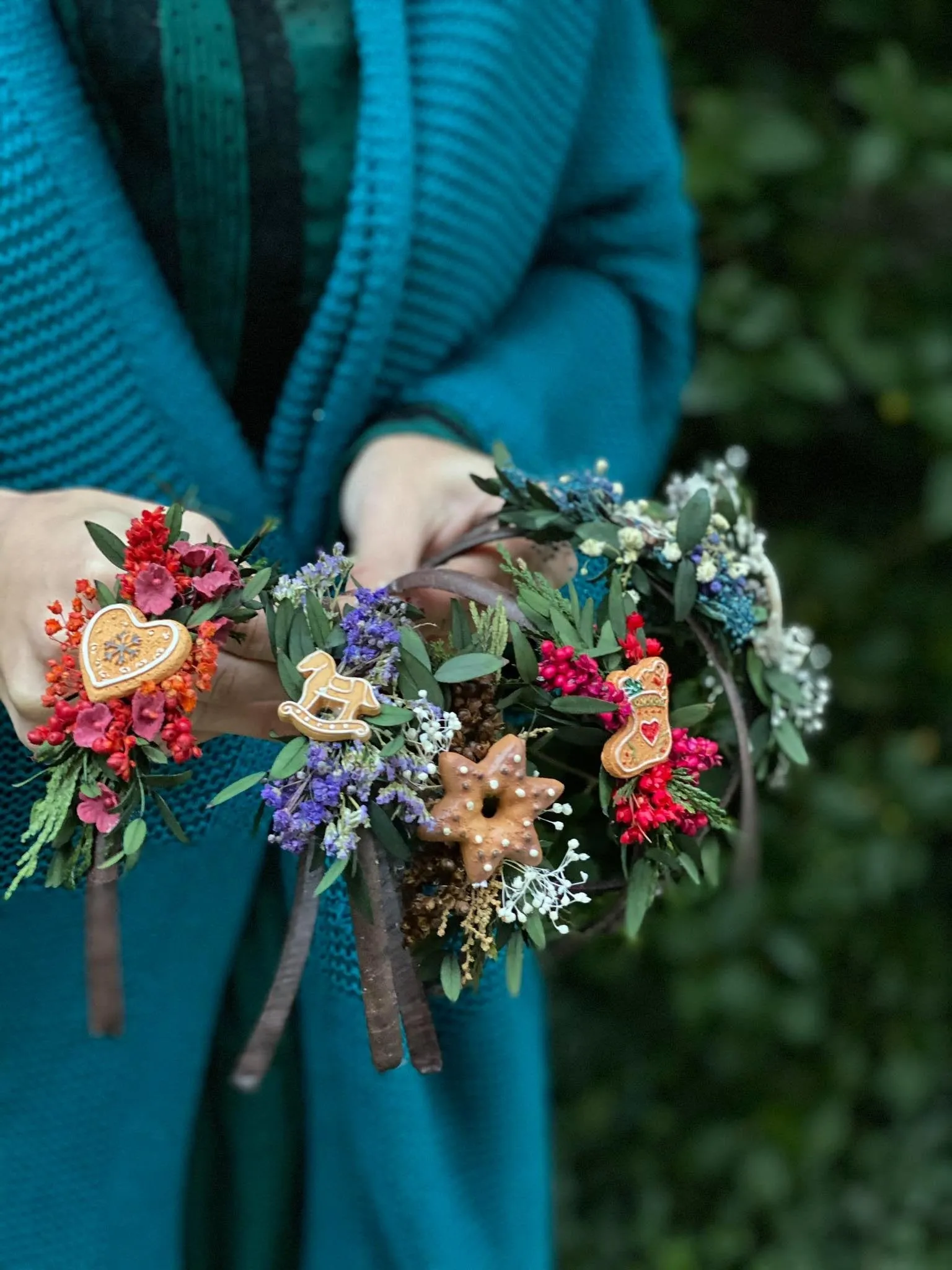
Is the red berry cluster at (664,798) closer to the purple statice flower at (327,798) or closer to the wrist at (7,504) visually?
the purple statice flower at (327,798)

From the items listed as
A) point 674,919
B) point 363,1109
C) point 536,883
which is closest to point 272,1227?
point 363,1109

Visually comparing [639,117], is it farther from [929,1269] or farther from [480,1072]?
[929,1269]

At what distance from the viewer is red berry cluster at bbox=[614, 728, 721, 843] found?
0.40 meters

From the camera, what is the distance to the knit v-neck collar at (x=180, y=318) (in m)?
0.50

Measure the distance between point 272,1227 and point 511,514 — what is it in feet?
1.37

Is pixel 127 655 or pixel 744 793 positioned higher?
pixel 127 655

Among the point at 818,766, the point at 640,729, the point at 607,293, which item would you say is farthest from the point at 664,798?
the point at 818,766

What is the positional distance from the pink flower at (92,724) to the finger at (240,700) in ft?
0.14

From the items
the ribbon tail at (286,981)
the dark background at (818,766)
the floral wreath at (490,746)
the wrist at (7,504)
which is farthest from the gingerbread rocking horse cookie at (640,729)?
the dark background at (818,766)

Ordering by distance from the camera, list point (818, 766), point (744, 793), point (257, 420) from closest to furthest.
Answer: point (744, 793) → point (257, 420) → point (818, 766)

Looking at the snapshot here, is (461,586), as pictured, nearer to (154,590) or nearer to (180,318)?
(154,590)

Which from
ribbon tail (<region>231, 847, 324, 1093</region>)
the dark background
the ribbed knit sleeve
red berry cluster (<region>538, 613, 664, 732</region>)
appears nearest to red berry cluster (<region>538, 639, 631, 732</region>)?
red berry cluster (<region>538, 613, 664, 732</region>)

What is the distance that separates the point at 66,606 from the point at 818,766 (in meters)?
0.95

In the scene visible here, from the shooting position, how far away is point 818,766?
120 centimetres
